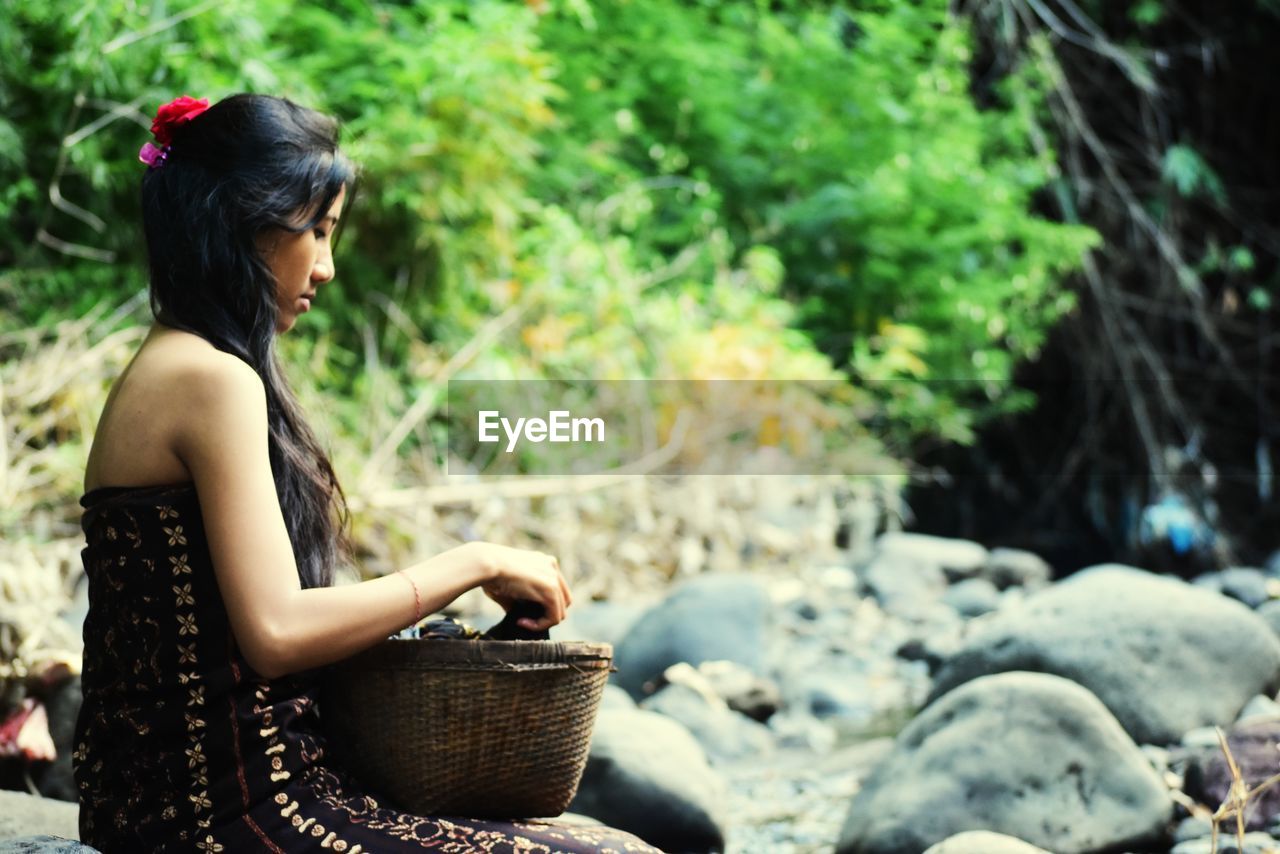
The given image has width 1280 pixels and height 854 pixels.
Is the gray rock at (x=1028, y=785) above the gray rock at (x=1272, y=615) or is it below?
above

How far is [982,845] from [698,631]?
2.93 m

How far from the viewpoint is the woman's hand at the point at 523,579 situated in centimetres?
184

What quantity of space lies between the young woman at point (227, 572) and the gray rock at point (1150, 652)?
2.79 metres

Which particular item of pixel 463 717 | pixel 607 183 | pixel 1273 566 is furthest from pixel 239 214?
pixel 1273 566

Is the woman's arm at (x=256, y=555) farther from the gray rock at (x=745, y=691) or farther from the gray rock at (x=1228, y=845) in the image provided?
the gray rock at (x=745, y=691)

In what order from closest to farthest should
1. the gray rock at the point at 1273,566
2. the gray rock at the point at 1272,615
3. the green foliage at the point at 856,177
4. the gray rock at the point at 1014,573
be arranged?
the gray rock at the point at 1272,615, the gray rock at the point at 1014,573, the gray rock at the point at 1273,566, the green foliage at the point at 856,177

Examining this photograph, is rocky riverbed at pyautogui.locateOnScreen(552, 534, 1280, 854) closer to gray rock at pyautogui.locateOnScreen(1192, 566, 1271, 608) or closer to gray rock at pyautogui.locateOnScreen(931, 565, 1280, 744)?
gray rock at pyautogui.locateOnScreen(931, 565, 1280, 744)

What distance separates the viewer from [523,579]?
1.85 meters

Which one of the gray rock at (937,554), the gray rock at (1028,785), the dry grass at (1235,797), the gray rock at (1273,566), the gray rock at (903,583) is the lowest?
the gray rock at (1273,566)

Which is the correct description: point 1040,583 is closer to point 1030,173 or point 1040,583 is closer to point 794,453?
point 794,453

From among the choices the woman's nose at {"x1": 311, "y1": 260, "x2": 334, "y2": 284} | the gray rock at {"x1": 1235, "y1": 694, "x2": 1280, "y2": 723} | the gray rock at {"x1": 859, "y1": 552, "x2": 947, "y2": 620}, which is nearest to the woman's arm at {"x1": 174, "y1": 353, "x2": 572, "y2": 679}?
the woman's nose at {"x1": 311, "y1": 260, "x2": 334, "y2": 284}

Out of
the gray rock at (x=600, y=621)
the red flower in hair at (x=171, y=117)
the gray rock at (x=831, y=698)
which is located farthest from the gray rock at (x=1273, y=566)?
the red flower in hair at (x=171, y=117)

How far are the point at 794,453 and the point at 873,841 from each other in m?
4.63

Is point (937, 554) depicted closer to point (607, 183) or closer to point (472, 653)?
point (607, 183)
